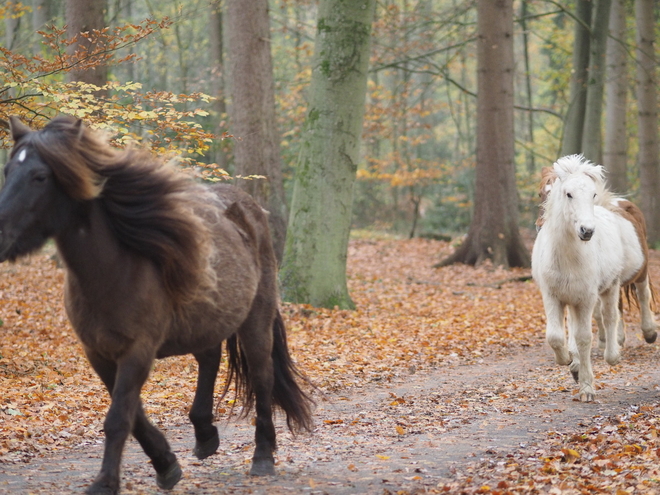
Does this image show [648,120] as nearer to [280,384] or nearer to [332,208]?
[332,208]

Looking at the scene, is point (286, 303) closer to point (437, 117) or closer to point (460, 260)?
point (460, 260)

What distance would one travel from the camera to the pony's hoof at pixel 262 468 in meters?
4.98

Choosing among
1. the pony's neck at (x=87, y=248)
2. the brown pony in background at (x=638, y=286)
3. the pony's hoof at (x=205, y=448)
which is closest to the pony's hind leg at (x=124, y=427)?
the pony's neck at (x=87, y=248)

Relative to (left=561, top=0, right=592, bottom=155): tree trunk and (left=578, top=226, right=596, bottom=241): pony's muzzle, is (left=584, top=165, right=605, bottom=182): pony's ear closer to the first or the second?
(left=578, top=226, right=596, bottom=241): pony's muzzle

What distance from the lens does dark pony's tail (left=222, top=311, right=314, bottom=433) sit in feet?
18.4

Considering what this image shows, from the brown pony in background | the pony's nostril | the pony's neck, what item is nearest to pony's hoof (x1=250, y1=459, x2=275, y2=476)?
the pony's neck

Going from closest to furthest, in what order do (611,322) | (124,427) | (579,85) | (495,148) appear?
(124,427), (611,322), (495,148), (579,85)

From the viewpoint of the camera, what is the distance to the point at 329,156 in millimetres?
12414

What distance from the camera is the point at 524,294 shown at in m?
15.5

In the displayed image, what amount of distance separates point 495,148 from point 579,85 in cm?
342

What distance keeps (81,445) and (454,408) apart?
11.0 ft

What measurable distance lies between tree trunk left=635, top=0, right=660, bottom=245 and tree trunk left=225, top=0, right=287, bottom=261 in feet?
39.0

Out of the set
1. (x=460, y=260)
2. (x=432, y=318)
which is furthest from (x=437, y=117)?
(x=432, y=318)

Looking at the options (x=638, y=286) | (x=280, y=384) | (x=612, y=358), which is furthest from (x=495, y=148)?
(x=280, y=384)
